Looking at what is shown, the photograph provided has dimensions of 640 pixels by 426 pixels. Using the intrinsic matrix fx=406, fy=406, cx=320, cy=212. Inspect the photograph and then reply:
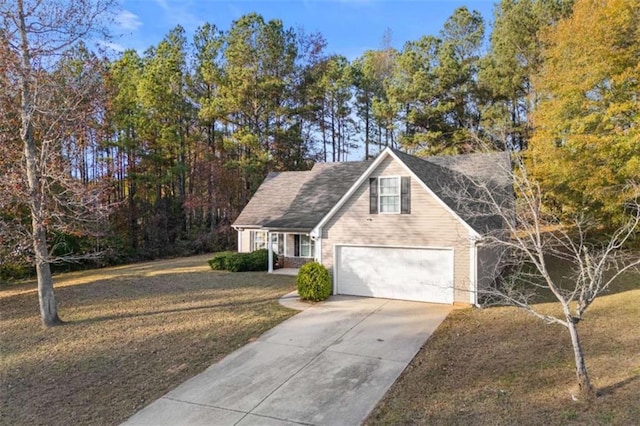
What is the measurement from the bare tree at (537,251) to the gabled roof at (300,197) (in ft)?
21.4

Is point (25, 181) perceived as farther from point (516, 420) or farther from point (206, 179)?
point (206, 179)

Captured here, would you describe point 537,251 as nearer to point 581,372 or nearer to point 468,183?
point 581,372

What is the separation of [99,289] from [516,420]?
15.4 metres

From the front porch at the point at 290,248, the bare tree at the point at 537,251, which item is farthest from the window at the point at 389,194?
the front porch at the point at 290,248

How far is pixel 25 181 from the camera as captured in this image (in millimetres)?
11000

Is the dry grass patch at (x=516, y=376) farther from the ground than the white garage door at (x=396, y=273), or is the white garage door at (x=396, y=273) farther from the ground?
the white garage door at (x=396, y=273)

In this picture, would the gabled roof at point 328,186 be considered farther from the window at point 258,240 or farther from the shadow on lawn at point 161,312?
the shadow on lawn at point 161,312

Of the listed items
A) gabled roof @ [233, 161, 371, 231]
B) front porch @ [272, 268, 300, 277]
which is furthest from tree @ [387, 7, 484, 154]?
front porch @ [272, 268, 300, 277]

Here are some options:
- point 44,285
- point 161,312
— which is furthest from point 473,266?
point 44,285

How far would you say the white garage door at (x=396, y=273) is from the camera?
1308 cm

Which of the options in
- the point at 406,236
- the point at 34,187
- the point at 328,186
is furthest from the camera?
the point at 328,186

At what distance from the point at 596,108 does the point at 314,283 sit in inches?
565

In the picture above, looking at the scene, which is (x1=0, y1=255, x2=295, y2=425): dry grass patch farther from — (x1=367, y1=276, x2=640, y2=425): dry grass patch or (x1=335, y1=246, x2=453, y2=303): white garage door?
(x1=367, y1=276, x2=640, y2=425): dry grass patch

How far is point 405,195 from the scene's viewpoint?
1361 cm
